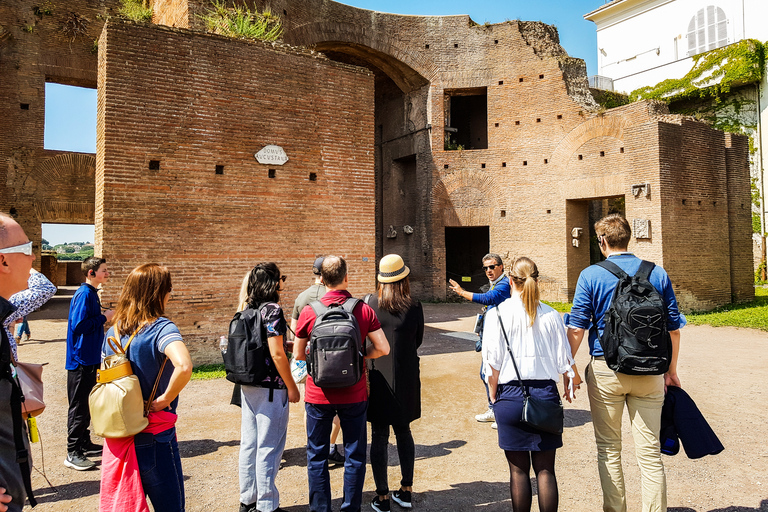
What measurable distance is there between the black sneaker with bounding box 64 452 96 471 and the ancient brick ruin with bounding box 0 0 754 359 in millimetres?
3409

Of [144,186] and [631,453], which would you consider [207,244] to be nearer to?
[144,186]

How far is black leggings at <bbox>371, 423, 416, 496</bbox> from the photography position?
321 centimetres

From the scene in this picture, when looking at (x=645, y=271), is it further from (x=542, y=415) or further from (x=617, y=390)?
(x=542, y=415)

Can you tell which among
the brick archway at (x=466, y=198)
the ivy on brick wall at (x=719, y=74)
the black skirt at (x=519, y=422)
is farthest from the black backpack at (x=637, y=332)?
the ivy on brick wall at (x=719, y=74)

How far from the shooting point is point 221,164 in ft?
25.8

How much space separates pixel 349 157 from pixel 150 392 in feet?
23.3

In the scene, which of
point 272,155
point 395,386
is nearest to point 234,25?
point 272,155

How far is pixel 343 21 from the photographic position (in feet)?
51.9

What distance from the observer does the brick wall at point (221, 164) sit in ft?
23.5

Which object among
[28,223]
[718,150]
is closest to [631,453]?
[718,150]

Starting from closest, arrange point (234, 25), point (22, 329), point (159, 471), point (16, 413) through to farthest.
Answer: point (16, 413) → point (159, 471) → point (234, 25) → point (22, 329)

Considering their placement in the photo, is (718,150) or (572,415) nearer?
(572,415)

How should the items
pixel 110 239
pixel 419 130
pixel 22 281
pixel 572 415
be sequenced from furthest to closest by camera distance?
1. pixel 419 130
2. pixel 110 239
3. pixel 572 415
4. pixel 22 281

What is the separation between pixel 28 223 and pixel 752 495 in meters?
17.5
